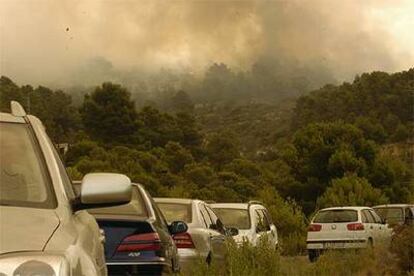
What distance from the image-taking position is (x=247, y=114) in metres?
113

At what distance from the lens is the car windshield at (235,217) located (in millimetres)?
17734

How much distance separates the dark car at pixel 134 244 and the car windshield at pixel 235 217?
938 centimetres

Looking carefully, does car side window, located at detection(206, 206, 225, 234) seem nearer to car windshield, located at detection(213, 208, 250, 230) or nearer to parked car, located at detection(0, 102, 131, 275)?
car windshield, located at detection(213, 208, 250, 230)

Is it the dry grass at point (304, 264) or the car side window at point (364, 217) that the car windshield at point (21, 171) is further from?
the car side window at point (364, 217)

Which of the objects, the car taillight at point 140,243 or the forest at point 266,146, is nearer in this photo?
the car taillight at point 140,243

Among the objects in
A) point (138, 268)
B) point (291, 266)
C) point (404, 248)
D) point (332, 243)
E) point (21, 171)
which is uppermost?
point (21, 171)

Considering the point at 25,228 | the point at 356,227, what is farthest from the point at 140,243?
the point at 356,227

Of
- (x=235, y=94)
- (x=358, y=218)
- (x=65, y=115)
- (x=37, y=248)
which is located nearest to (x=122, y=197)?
(x=37, y=248)

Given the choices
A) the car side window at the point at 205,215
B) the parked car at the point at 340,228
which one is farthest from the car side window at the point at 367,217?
the car side window at the point at 205,215

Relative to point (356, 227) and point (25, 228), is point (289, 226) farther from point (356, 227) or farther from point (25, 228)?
point (25, 228)

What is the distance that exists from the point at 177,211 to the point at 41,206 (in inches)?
326

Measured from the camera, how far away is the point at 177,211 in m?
12.2

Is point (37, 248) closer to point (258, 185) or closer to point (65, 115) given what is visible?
point (258, 185)

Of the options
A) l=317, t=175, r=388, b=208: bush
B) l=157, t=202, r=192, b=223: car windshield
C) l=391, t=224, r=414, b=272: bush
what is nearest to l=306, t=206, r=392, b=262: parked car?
l=391, t=224, r=414, b=272: bush
